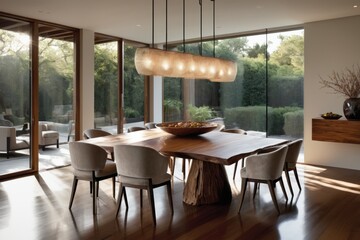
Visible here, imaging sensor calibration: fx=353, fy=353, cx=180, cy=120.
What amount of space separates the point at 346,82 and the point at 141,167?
4262 mm

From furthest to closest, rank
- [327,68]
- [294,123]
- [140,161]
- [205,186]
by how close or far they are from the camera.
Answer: [294,123]
[327,68]
[205,186]
[140,161]

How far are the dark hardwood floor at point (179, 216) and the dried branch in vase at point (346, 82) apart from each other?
1.68m

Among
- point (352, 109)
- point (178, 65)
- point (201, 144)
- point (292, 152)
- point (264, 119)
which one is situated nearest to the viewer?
point (201, 144)

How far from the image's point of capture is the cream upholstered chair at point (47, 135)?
6.44 meters

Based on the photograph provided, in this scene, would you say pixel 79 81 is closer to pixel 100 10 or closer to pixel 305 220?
pixel 100 10

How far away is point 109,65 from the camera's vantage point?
793 cm

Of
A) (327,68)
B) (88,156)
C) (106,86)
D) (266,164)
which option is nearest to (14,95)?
(106,86)

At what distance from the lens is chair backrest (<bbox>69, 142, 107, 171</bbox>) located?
3879 millimetres

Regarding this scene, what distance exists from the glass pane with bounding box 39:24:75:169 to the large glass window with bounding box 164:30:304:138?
119 inches

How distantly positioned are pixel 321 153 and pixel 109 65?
189 inches

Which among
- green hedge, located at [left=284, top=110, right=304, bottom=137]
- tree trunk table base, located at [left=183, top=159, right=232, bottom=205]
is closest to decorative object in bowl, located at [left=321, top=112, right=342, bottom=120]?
green hedge, located at [left=284, top=110, right=304, bottom=137]

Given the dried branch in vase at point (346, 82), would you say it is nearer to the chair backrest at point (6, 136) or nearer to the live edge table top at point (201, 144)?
the live edge table top at point (201, 144)

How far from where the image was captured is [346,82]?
612 centimetres

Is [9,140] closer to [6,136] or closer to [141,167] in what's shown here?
[6,136]
